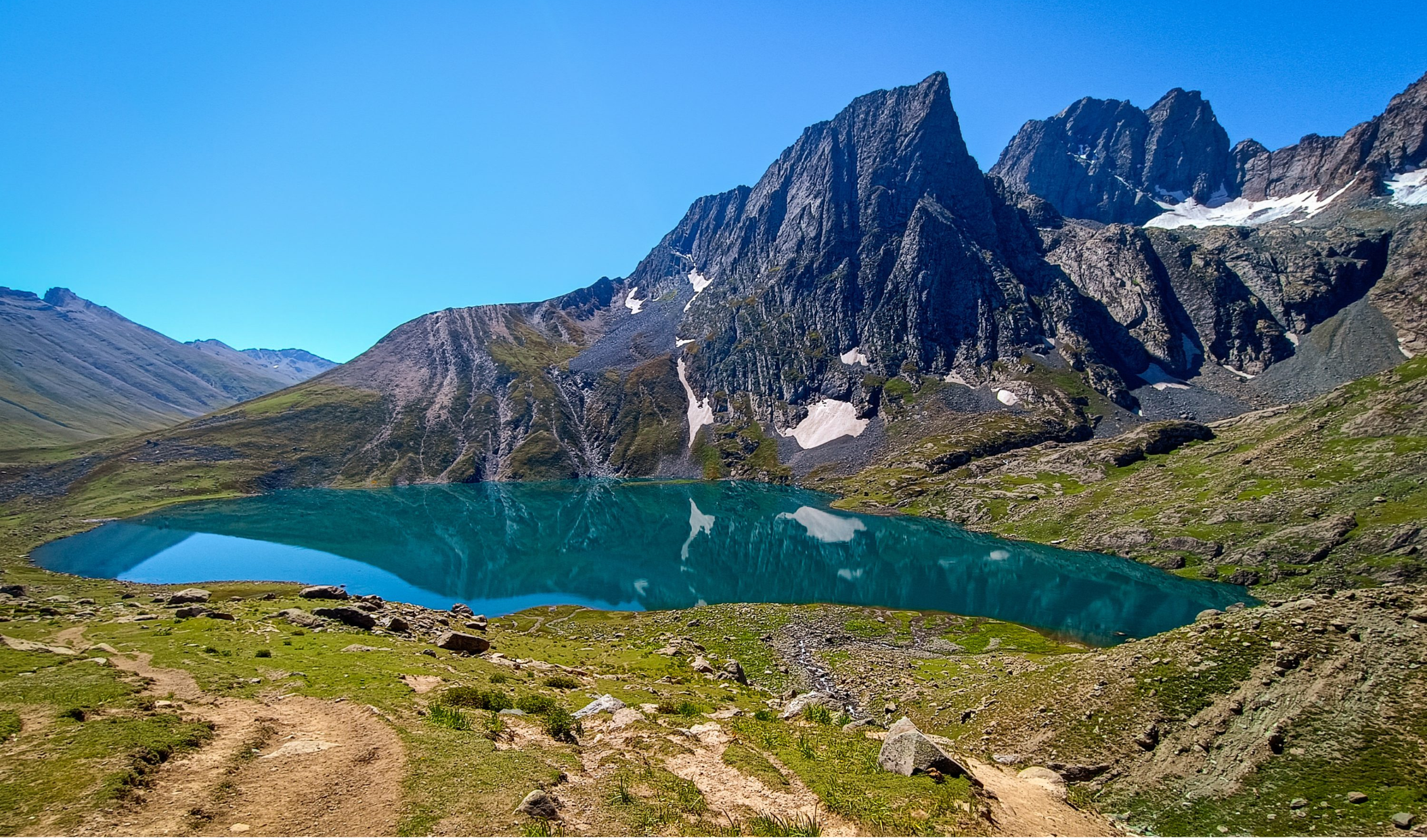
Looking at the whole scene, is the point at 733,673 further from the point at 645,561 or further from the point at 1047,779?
the point at 645,561

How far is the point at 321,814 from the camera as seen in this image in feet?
42.8

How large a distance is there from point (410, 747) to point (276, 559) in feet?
402

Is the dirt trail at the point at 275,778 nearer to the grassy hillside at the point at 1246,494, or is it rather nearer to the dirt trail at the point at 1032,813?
the dirt trail at the point at 1032,813

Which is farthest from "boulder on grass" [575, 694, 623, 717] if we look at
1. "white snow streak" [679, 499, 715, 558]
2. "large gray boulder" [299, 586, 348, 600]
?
"white snow streak" [679, 499, 715, 558]

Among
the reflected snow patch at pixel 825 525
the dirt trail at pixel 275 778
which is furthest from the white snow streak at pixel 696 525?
the dirt trail at pixel 275 778

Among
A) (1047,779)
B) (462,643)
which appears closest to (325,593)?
(462,643)

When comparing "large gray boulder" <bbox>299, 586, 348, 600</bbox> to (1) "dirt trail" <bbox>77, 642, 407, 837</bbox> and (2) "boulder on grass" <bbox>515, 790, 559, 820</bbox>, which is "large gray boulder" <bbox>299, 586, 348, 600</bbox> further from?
(2) "boulder on grass" <bbox>515, 790, 559, 820</bbox>

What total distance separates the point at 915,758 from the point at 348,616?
3832 centimetres

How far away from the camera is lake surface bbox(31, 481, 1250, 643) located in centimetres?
8381

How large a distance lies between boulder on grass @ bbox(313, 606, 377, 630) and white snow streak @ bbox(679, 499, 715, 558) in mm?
80466

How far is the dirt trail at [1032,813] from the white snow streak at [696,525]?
98.8 m

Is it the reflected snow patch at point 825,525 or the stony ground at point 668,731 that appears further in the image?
the reflected snow patch at point 825,525

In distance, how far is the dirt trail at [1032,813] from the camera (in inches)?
619

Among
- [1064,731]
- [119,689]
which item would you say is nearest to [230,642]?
[119,689]
